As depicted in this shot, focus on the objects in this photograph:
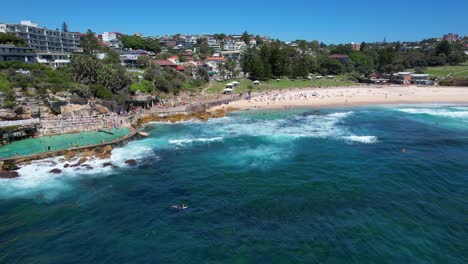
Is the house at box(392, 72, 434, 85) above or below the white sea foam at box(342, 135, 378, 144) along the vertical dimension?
above

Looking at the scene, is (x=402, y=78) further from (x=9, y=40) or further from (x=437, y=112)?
(x=9, y=40)

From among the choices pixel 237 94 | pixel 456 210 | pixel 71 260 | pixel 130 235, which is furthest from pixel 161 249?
pixel 237 94

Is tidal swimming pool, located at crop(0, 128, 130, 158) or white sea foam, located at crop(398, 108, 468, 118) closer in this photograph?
tidal swimming pool, located at crop(0, 128, 130, 158)

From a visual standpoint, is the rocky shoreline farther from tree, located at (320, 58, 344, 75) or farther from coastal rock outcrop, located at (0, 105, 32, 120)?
tree, located at (320, 58, 344, 75)

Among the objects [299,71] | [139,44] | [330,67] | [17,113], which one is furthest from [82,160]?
[330,67]

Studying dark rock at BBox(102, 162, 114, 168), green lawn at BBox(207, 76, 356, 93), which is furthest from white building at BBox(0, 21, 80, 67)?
dark rock at BBox(102, 162, 114, 168)
